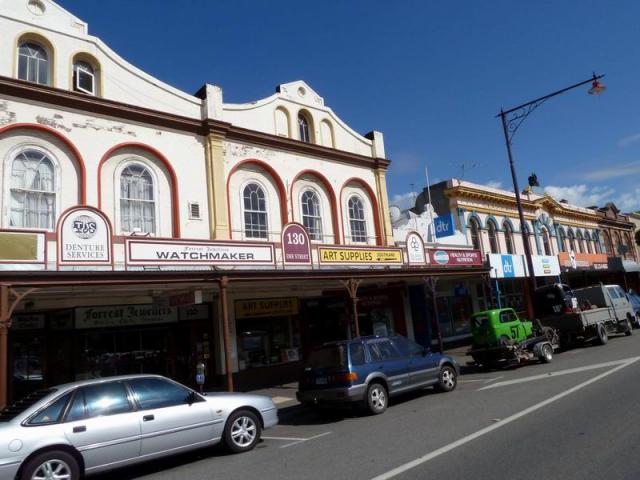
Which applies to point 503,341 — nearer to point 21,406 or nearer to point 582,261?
point 21,406

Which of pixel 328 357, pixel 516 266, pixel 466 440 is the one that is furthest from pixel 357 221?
pixel 466 440

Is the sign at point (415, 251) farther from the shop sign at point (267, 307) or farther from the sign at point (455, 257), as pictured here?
the shop sign at point (267, 307)

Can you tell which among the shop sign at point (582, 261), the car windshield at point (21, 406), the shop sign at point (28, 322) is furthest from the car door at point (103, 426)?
the shop sign at point (582, 261)

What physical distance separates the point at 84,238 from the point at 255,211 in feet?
23.9

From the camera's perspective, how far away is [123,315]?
1431 cm

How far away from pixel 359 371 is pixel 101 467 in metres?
5.03

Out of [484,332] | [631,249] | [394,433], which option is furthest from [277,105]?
[631,249]

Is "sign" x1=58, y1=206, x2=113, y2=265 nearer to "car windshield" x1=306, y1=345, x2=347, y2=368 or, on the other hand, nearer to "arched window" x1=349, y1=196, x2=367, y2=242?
"car windshield" x1=306, y1=345, x2=347, y2=368

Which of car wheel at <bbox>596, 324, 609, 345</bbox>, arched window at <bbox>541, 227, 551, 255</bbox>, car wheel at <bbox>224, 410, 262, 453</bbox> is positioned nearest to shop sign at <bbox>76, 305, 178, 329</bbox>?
car wheel at <bbox>224, 410, 262, 453</bbox>

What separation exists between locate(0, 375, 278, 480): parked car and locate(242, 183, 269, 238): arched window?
9.09 metres

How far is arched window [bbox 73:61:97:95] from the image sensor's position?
14.1 meters

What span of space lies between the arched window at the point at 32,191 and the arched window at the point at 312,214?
8.36 metres

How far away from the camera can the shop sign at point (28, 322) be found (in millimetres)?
13012

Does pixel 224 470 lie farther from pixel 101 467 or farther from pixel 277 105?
pixel 277 105
